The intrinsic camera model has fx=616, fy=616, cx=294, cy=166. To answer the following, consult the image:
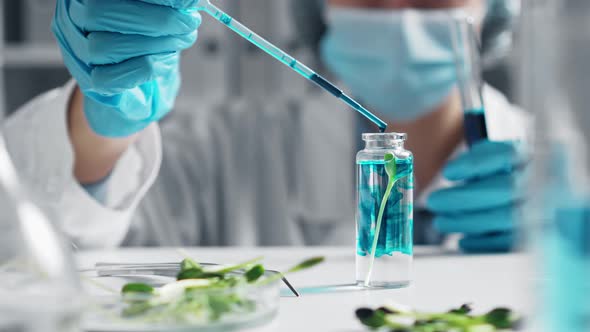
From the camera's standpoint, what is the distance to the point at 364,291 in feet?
2.16

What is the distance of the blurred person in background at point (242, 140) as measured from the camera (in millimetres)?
822

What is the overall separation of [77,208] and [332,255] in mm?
486

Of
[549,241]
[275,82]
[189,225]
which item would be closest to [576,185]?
[549,241]

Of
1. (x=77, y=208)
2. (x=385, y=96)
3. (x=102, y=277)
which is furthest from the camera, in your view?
(x=385, y=96)

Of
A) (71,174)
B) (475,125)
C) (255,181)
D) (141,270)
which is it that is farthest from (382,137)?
(255,181)

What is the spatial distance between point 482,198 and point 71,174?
0.72m

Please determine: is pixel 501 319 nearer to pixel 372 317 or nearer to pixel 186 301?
pixel 372 317

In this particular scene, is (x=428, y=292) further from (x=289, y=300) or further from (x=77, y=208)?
(x=77, y=208)

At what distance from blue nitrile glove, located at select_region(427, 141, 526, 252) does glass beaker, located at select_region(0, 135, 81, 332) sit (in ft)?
2.57

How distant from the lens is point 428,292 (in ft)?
2.19

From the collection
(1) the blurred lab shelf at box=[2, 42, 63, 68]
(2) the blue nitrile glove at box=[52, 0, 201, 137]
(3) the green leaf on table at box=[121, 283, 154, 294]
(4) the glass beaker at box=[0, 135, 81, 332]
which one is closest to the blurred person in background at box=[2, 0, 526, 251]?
(2) the blue nitrile glove at box=[52, 0, 201, 137]

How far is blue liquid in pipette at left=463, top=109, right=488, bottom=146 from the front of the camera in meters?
0.95

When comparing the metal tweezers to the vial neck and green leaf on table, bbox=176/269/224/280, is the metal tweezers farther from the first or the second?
the vial neck

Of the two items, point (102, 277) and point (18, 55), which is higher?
point (18, 55)
